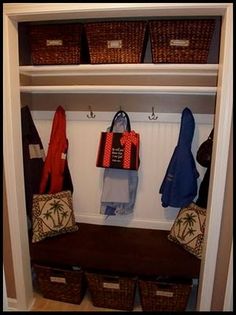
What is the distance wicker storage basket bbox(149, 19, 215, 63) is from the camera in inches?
55.5

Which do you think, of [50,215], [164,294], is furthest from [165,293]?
[50,215]

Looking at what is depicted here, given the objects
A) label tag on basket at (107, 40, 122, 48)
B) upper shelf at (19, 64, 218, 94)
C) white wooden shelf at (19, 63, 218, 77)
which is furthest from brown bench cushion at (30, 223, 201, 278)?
label tag on basket at (107, 40, 122, 48)

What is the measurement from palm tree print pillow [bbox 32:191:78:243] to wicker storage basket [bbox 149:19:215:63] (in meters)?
1.18

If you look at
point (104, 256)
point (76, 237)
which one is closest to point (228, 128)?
point (104, 256)

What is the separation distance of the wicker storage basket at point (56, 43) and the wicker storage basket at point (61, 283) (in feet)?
4.63

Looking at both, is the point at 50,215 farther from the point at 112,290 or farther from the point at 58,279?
the point at 112,290

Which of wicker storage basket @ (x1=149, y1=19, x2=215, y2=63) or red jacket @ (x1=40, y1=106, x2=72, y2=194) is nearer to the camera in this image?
wicker storage basket @ (x1=149, y1=19, x2=215, y2=63)

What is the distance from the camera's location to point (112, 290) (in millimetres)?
1715

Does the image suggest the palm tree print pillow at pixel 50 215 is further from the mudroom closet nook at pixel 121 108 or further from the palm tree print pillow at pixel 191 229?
the palm tree print pillow at pixel 191 229

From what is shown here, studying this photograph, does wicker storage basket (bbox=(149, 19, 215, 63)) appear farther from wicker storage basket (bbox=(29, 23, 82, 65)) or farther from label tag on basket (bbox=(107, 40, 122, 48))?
wicker storage basket (bbox=(29, 23, 82, 65))

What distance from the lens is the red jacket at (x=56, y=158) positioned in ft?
6.23

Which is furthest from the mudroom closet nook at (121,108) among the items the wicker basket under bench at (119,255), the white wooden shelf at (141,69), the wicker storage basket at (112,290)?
the wicker storage basket at (112,290)

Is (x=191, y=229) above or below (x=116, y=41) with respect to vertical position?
below

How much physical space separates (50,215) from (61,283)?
484 millimetres
